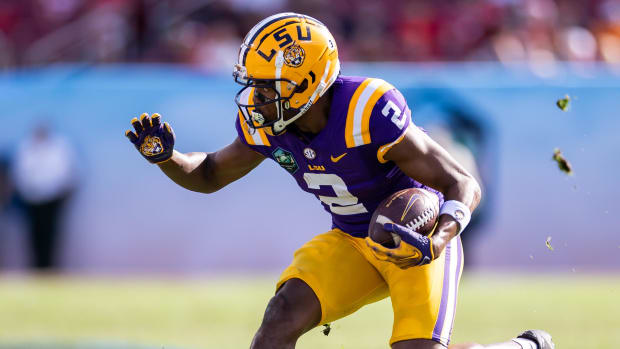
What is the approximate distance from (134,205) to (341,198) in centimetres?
495

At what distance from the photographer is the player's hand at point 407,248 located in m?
3.89

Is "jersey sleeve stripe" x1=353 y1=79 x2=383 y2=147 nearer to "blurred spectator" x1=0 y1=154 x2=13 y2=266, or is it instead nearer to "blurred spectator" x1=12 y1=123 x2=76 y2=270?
"blurred spectator" x1=12 y1=123 x2=76 y2=270

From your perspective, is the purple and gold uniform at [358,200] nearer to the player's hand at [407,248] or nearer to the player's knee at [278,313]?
the player's knee at [278,313]

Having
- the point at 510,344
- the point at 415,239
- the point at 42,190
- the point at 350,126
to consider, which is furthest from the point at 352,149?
the point at 42,190

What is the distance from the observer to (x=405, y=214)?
415 cm

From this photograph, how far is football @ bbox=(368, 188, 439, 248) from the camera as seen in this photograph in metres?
4.09

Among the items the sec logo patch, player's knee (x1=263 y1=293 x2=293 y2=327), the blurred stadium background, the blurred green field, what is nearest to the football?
the sec logo patch

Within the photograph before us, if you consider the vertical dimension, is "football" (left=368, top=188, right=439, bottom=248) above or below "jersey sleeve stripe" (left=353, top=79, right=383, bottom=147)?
below

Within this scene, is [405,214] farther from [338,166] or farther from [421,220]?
[338,166]

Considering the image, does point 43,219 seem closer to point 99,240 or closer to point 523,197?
point 99,240

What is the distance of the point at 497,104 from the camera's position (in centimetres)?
939

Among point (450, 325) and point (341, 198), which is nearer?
point (450, 325)

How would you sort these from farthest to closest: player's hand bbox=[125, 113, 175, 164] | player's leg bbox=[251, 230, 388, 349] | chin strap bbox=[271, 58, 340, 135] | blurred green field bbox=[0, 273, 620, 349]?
blurred green field bbox=[0, 273, 620, 349] < player's hand bbox=[125, 113, 175, 164] < chin strap bbox=[271, 58, 340, 135] < player's leg bbox=[251, 230, 388, 349]

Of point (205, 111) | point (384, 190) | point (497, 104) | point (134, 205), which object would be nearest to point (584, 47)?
point (497, 104)
